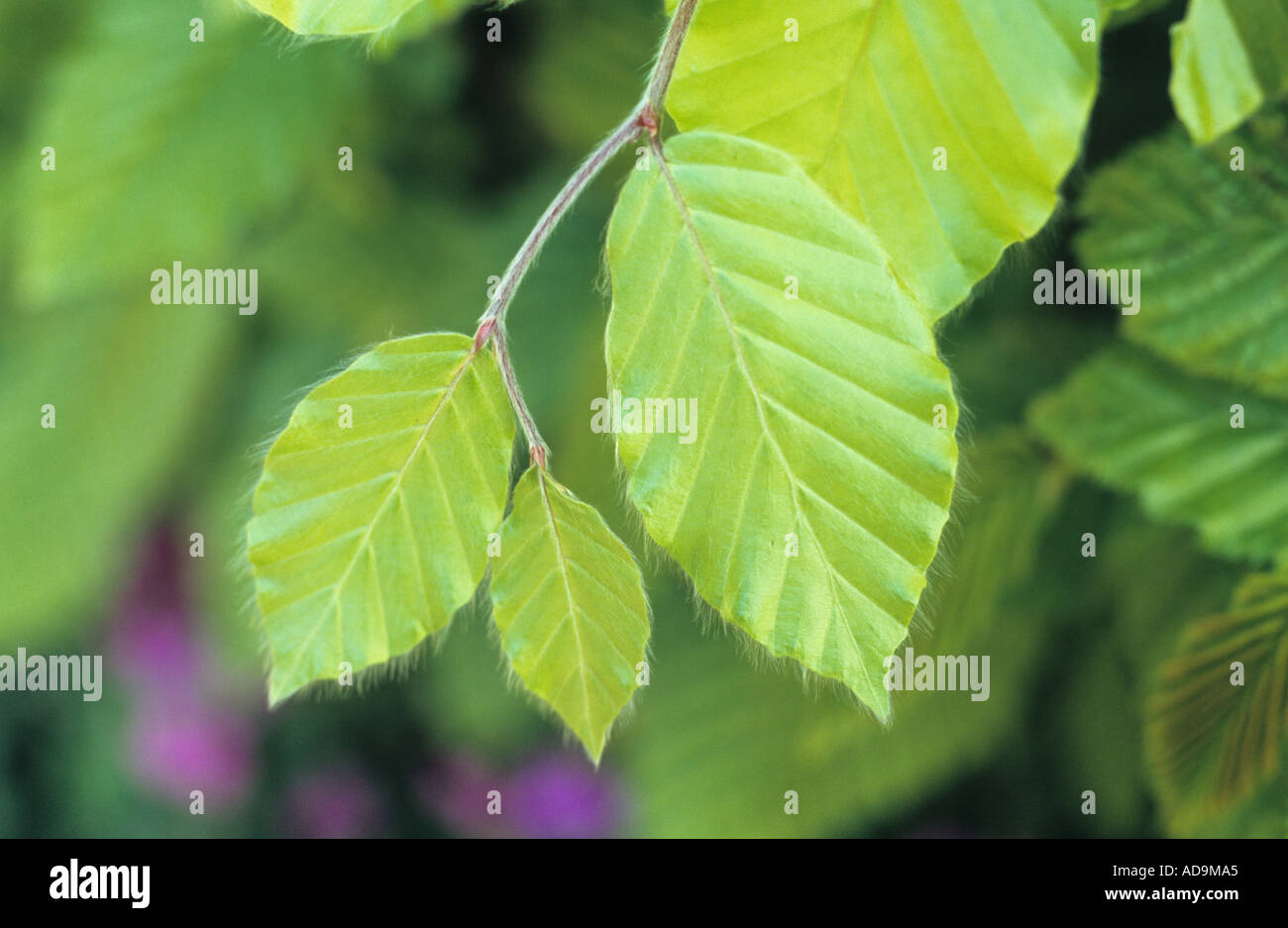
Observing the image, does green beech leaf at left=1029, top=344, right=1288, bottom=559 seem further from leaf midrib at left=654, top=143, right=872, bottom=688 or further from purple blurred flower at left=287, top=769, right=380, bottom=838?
purple blurred flower at left=287, top=769, right=380, bottom=838

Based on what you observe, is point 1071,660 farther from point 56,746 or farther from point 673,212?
point 56,746

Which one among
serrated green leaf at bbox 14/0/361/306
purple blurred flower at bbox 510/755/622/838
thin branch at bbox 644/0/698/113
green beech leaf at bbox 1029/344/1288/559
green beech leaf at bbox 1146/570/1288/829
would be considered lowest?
purple blurred flower at bbox 510/755/622/838

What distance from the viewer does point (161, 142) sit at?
0.63 meters

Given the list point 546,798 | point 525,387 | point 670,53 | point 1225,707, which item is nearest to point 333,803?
point 546,798

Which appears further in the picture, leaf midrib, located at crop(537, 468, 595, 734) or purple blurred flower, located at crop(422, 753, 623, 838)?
purple blurred flower, located at crop(422, 753, 623, 838)

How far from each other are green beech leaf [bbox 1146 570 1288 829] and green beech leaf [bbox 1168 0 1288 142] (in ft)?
0.53

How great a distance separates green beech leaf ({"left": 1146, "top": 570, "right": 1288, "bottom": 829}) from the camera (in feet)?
1.15

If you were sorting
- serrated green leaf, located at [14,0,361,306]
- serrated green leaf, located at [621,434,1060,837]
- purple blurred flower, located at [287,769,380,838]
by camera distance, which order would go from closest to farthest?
serrated green leaf, located at [621,434,1060,837]
serrated green leaf, located at [14,0,361,306]
purple blurred flower, located at [287,769,380,838]

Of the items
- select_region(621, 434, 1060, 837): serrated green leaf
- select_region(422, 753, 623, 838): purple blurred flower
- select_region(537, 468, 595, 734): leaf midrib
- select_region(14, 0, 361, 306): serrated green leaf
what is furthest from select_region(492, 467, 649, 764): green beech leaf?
select_region(422, 753, 623, 838): purple blurred flower

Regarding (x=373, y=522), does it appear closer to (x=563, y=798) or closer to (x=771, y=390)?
(x=771, y=390)

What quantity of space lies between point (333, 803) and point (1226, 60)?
1.01 meters

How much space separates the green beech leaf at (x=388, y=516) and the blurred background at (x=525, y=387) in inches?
7.8

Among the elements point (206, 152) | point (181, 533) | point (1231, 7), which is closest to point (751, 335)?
point (1231, 7)

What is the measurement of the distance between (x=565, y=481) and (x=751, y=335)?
42cm
